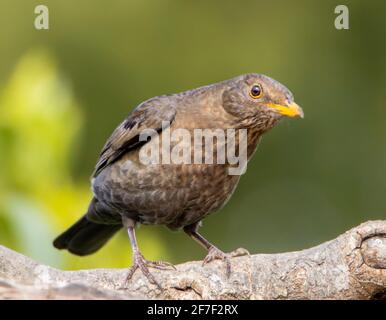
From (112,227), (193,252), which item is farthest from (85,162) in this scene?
(112,227)

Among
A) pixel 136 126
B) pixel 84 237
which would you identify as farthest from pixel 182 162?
pixel 84 237

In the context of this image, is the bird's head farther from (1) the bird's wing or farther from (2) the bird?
(1) the bird's wing

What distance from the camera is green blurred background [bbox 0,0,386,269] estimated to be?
36.2ft

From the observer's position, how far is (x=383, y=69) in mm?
11461

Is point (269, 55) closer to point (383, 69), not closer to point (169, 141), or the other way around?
point (383, 69)

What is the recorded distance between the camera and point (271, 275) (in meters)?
5.67

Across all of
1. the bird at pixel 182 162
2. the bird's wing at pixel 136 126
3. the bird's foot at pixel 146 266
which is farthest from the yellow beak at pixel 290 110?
the bird's foot at pixel 146 266

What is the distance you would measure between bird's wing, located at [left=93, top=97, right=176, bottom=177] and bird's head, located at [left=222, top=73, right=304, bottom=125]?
0.44 metres

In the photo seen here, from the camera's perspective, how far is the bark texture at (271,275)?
17.7 ft

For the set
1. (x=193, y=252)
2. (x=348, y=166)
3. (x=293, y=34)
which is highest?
(x=293, y=34)

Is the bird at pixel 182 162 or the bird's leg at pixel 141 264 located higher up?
the bird at pixel 182 162

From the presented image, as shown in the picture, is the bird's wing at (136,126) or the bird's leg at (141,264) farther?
the bird's wing at (136,126)

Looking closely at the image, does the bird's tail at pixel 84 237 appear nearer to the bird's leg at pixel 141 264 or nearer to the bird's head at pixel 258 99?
the bird's leg at pixel 141 264

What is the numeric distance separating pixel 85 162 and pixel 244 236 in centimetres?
202
